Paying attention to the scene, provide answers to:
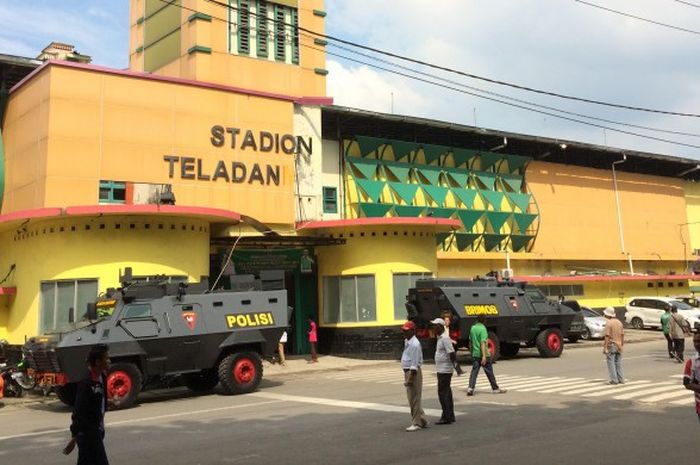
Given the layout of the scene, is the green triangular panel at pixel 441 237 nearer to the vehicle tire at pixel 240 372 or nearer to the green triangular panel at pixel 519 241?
the green triangular panel at pixel 519 241

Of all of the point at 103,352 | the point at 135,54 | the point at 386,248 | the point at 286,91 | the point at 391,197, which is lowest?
the point at 103,352

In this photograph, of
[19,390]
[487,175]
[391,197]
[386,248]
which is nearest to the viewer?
[19,390]

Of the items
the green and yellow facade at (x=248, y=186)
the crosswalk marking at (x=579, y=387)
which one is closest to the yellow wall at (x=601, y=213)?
the green and yellow facade at (x=248, y=186)

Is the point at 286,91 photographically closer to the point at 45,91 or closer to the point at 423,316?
the point at 45,91

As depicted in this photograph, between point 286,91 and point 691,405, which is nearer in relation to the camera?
point 691,405

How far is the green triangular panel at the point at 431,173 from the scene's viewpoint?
28.8 m

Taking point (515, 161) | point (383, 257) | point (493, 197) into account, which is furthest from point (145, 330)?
point (515, 161)

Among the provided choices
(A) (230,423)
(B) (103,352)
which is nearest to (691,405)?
(A) (230,423)

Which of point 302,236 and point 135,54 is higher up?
point 135,54

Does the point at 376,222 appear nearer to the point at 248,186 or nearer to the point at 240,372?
the point at 248,186

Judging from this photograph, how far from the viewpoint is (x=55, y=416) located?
12.7 m

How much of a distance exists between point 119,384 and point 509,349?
1337 centimetres

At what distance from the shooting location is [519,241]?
32000 millimetres

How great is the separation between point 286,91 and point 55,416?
16.0 metres
